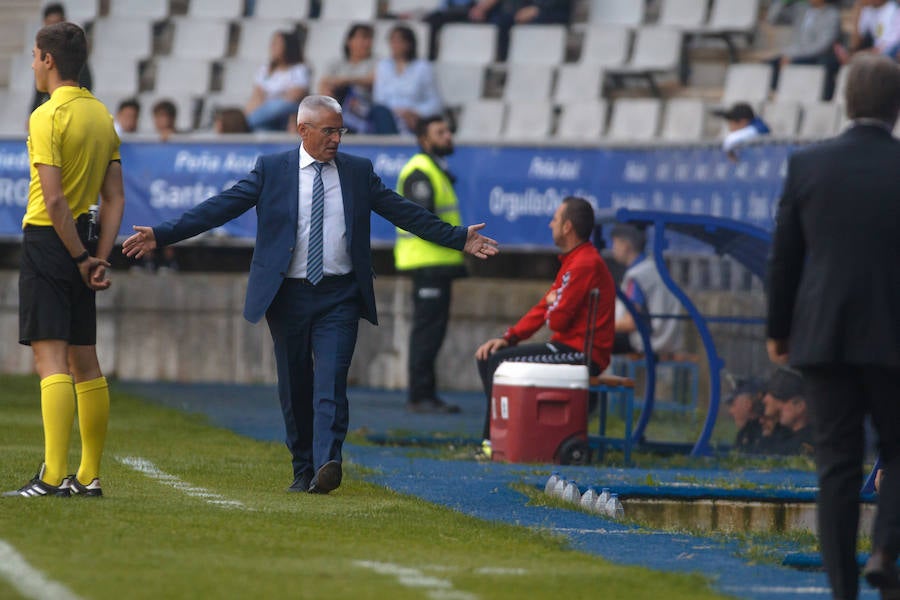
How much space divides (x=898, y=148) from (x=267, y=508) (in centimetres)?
338

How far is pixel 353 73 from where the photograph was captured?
1972cm

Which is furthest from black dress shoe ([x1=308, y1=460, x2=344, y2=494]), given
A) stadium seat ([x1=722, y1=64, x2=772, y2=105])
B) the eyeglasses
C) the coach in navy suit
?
stadium seat ([x1=722, y1=64, x2=772, y2=105])

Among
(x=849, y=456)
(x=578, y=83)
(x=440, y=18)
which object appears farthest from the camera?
(x=440, y=18)

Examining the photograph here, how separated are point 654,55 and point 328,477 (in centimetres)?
1247

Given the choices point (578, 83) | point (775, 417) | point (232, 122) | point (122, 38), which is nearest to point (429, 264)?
point (775, 417)

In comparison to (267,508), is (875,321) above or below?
above

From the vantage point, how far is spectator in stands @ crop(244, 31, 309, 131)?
63.4ft

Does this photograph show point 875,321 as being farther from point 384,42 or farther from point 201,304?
point 384,42

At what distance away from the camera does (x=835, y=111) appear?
17.3m

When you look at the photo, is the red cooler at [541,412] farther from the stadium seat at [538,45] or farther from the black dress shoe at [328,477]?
the stadium seat at [538,45]

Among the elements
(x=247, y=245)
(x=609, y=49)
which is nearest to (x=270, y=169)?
(x=247, y=245)

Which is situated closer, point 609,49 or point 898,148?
point 898,148

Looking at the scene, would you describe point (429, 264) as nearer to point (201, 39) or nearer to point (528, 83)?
point (528, 83)

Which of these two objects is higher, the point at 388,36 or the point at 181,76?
the point at 388,36
